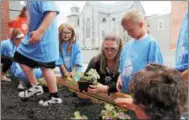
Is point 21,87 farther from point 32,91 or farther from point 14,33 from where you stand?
point 14,33

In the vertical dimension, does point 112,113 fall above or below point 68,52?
below

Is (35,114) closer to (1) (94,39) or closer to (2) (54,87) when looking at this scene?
(2) (54,87)

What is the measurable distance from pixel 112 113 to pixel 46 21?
26cm

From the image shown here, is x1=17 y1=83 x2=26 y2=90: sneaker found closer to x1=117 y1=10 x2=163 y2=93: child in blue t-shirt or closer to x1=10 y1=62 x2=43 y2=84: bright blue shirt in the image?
x1=10 y1=62 x2=43 y2=84: bright blue shirt

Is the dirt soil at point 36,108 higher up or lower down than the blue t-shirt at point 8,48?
lower down

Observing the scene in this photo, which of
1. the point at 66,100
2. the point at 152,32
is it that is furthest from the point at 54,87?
the point at 152,32

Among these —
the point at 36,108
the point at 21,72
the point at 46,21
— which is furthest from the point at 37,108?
the point at 46,21

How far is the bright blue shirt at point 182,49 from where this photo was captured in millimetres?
600

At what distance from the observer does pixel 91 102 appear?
0.66 m

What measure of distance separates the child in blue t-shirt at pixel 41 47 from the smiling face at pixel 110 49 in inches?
5.1

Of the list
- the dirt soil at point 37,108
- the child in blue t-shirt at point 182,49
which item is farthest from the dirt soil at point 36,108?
the child in blue t-shirt at point 182,49

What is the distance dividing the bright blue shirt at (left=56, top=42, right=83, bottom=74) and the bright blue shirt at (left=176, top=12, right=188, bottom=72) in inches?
9.8

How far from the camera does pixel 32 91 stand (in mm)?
642

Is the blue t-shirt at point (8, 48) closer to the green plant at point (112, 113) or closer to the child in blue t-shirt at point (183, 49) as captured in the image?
the green plant at point (112, 113)
